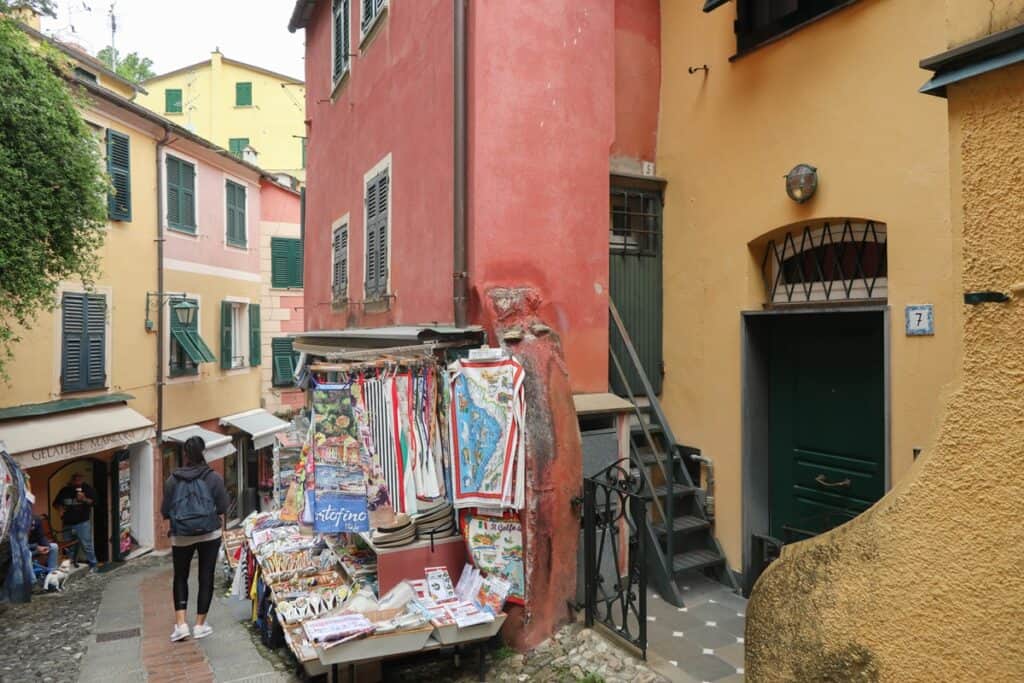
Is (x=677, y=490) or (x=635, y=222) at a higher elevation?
(x=635, y=222)

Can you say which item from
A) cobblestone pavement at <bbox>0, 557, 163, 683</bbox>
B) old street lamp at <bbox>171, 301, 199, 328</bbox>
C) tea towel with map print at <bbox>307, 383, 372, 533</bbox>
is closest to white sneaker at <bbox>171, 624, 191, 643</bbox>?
cobblestone pavement at <bbox>0, 557, 163, 683</bbox>

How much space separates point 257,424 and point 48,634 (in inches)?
427

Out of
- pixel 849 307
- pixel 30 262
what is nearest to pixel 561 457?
pixel 849 307

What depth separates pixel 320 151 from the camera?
12.5m

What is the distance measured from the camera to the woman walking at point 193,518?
6203 millimetres

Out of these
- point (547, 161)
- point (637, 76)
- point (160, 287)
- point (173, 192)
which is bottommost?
point (160, 287)

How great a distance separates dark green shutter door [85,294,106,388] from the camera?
1259 cm

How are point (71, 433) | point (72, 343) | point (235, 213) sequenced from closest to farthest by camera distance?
point (71, 433)
point (72, 343)
point (235, 213)

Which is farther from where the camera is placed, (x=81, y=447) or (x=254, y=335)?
(x=254, y=335)

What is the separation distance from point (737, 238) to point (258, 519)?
6348 mm

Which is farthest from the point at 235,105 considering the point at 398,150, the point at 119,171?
the point at 398,150

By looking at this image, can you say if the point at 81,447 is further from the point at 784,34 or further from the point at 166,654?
the point at 784,34

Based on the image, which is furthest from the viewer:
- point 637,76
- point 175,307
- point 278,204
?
point 278,204

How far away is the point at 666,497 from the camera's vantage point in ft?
21.0
